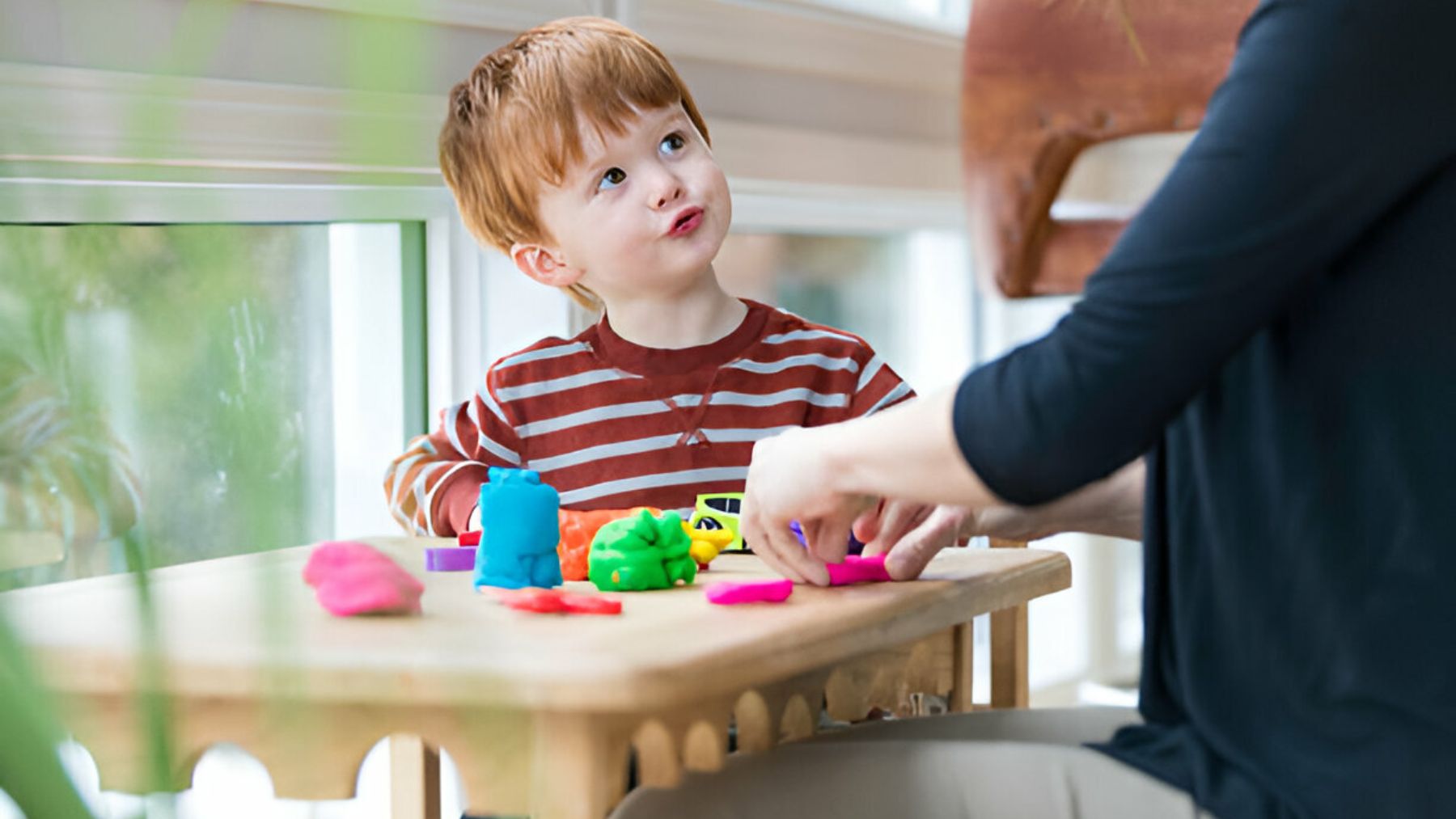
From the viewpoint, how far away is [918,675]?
109 cm

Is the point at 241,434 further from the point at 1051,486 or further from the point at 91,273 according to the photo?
the point at 1051,486

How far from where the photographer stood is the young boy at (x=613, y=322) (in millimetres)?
1245

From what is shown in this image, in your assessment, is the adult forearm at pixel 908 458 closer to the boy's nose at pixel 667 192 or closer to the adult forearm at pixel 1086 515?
the adult forearm at pixel 1086 515

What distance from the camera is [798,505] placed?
82cm

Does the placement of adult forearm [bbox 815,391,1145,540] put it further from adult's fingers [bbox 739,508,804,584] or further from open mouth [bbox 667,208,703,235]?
open mouth [bbox 667,208,703,235]

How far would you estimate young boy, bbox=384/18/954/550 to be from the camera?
4.09 ft

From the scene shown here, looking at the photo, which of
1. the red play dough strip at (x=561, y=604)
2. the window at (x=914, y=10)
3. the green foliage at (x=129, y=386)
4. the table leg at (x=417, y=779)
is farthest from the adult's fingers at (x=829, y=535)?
the window at (x=914, y=10)

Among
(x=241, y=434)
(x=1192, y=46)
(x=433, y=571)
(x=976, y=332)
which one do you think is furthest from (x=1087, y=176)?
(x=241, y=434)

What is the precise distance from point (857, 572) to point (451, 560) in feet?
0.93

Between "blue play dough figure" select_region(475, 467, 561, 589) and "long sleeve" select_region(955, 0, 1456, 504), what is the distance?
337mm

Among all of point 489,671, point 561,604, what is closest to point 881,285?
point 561,604

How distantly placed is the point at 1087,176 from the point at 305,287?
1.69 m

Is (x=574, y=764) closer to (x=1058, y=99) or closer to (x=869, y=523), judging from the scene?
(x=869, y=523)

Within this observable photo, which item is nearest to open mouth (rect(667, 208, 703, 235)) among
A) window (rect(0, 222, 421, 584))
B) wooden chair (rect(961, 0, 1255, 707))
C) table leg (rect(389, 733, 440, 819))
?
table leg (rect(389, 733, 440, 819))
